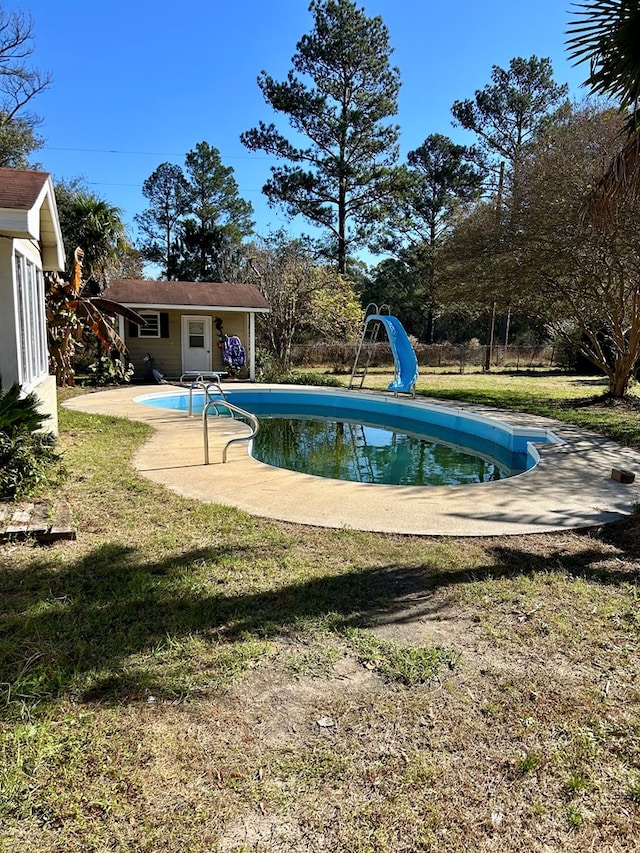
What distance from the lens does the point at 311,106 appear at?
28.9 metres

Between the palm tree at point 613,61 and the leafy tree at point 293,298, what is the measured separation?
1678cm

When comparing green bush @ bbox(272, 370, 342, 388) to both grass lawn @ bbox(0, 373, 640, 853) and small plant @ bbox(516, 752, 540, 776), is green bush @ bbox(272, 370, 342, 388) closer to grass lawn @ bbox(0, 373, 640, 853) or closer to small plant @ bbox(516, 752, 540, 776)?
grass lawn @ bbox(0, 373, 640, 853)

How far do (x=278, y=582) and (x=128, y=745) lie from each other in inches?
68.1

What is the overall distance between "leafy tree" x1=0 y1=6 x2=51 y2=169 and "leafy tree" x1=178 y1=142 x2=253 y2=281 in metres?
11.5

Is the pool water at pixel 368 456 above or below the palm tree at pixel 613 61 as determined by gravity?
below

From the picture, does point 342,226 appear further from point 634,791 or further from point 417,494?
point 634,791

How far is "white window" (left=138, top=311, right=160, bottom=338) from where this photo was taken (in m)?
19.8

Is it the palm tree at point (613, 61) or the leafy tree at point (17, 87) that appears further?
the leafy tree at point (17, 87)

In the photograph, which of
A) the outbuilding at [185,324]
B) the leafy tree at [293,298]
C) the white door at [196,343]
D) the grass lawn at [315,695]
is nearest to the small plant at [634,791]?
the grass lawn at [315,695]

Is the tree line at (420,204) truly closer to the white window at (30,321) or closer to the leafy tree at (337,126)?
the leafy tree at (337,126)

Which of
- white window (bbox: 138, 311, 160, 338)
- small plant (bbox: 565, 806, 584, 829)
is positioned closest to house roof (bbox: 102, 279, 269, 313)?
white window (bbox: 138, 311, 160, 338)

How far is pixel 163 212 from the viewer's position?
37.6 meters

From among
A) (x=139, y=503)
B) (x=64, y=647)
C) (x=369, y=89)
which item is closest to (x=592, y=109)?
(x=139, y=503)

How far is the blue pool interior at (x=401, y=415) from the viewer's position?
10.8 meters
